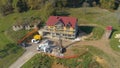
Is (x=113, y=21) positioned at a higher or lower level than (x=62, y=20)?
lower

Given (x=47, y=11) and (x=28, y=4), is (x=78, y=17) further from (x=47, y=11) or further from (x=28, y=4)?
(x=28, y=4)

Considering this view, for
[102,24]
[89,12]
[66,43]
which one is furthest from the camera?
[89,12]

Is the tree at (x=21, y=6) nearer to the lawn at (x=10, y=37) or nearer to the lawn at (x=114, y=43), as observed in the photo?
the lawn at (x=10, y=37)

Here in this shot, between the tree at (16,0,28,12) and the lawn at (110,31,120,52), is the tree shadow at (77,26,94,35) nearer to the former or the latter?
the lawn at (110,31,120,52)

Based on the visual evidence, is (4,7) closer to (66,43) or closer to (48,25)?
(48,25)

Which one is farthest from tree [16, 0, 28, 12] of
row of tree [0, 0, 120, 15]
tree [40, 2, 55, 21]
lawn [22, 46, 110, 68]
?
lawn [22, 46, 110, 68]

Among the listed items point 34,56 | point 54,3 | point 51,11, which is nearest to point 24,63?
point 34,56

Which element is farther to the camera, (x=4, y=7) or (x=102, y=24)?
(x=4, y=7)
